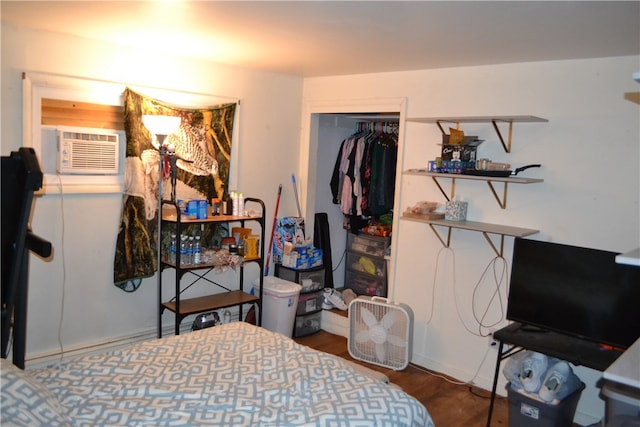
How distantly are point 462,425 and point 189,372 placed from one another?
5.84 ft

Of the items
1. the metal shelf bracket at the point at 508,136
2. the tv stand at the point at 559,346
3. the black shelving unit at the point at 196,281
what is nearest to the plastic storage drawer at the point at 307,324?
the black shelving unit at the point at 196,281

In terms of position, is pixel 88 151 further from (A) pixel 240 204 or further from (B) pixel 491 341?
(B) pixel 491 341

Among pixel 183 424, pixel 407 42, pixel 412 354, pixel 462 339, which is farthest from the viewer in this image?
pixel 412 354

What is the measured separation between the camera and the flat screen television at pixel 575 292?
2.79 m

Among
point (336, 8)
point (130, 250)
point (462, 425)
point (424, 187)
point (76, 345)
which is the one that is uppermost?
point (336, 8)

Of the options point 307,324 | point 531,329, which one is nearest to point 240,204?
point 307,324

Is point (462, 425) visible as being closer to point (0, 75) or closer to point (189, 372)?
point (189, 372)

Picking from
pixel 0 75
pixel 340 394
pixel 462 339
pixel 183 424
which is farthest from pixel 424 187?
pixel 0 75

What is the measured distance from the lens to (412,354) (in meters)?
4.00

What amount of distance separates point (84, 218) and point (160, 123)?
815mm

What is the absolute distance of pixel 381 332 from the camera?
12.7 ft

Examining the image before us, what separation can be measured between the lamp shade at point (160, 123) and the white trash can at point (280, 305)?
59.2 inches

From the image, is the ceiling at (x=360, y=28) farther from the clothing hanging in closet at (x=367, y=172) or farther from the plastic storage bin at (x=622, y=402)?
the plastic storage bin at (x=622, y=402)

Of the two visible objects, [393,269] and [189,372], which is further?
[393,269]
